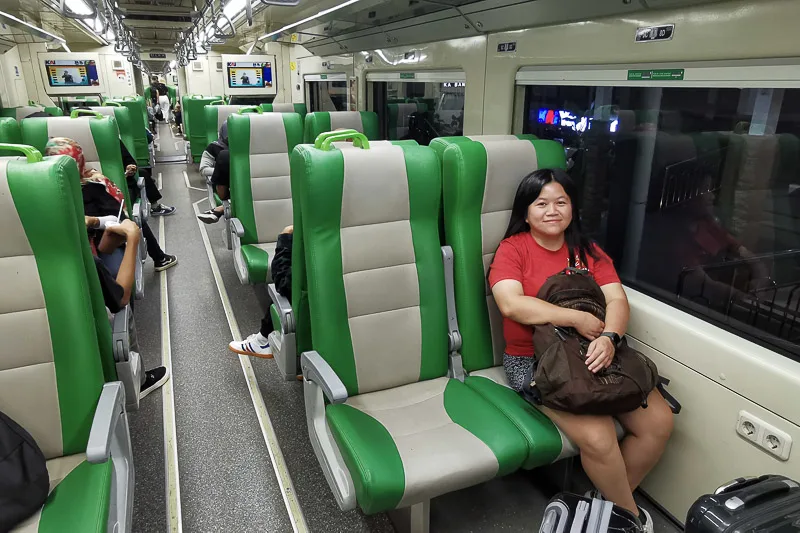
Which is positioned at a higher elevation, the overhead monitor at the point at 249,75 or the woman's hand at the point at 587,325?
the overhead monitor at the point at 249,75

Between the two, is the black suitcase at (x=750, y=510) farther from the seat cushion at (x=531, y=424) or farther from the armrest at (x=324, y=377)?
the armrest at (x=324, y=377)

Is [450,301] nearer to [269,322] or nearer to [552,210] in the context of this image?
[552,210]

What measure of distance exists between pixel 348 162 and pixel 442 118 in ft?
7.39

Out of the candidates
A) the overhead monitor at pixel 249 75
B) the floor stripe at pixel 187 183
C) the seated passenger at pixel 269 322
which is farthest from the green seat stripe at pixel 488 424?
the floor stripe at pixel 187 183

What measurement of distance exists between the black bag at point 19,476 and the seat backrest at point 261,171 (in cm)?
261

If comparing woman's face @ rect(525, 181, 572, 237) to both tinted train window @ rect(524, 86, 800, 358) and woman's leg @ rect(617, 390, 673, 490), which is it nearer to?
tinted train window @ rect(524, 86, 800, 358)

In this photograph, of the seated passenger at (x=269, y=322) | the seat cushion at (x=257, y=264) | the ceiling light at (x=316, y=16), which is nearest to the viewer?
the seated passenger at (x=269, y=322)

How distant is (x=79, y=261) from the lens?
1.88 meters

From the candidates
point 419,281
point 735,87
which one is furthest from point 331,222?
point 735,87

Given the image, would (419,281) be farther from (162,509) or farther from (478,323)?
(162,509)

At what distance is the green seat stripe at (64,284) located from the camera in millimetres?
1789

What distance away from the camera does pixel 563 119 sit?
3037 mm

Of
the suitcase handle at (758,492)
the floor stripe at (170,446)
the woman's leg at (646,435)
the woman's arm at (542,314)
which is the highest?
the woman's arm at (542,314)

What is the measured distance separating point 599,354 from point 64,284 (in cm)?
197
